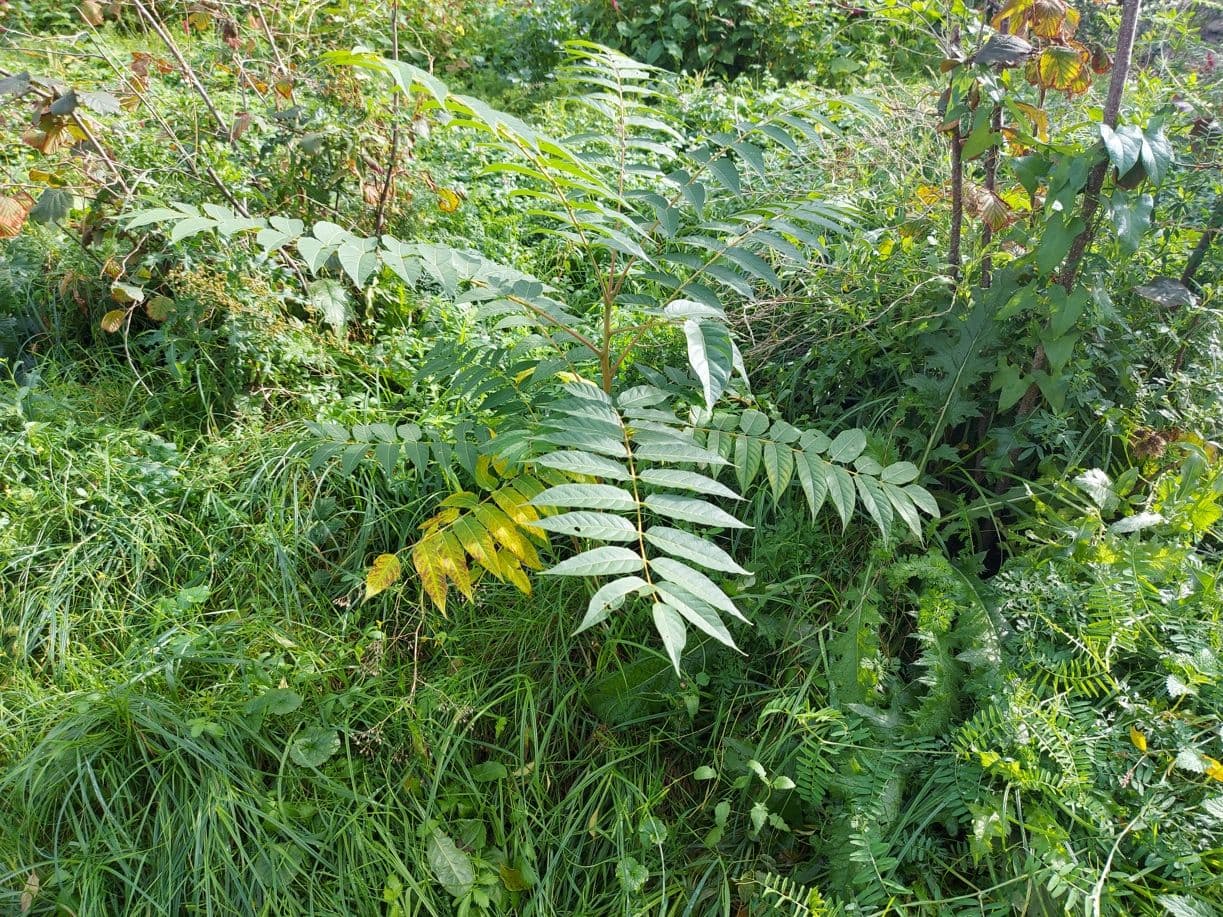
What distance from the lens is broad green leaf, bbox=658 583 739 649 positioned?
4.57 feet

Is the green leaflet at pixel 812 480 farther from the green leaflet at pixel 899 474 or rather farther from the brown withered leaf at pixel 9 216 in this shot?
the brown withered leaf at pixel 9 216

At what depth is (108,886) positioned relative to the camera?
1.94m

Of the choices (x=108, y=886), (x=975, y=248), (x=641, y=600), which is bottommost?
(x=108, y=886)

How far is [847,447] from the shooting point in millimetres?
1925

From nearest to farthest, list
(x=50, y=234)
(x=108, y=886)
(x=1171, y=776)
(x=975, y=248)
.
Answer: (x=1171, y=776) → (x=108, y=886) → (x=975, y=248) → (x=50, y=234)

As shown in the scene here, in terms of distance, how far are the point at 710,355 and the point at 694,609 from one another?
1.56 ft

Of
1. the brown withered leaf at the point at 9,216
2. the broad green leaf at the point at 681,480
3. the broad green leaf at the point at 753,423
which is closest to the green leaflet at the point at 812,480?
the broad green leaf at the point at 753,423

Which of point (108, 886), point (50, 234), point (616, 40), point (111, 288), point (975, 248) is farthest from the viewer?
point (616, 40)

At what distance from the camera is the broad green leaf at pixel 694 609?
4.57 ft

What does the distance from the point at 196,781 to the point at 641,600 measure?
3.66ft

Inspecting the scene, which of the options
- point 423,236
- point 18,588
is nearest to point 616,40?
point 423,236

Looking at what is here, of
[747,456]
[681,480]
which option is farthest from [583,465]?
[747,456]

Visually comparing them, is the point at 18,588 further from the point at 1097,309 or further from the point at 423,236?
the point at 1097,309

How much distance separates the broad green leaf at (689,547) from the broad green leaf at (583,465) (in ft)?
0.41
